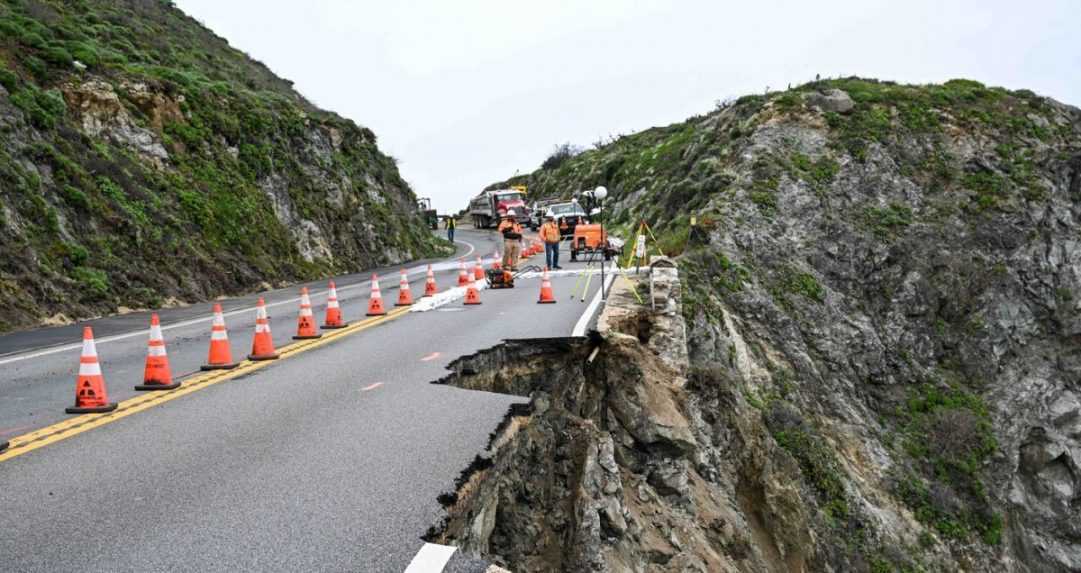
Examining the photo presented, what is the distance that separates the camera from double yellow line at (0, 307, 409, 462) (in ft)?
21.6

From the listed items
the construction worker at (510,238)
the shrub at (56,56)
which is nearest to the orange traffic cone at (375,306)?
the construction worker at (510,238)

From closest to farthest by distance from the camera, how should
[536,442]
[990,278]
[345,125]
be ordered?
[536,442]
[990,278]
[345,125]

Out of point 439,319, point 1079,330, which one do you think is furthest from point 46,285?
point 1079,330

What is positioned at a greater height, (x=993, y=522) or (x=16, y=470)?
(x=16, y=470)

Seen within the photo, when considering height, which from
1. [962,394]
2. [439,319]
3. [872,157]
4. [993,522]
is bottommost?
[993,522]

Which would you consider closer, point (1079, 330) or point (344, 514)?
point (344, 514)

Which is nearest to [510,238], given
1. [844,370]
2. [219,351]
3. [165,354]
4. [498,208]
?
[844,370]

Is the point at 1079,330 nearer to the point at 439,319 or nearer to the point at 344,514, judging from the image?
the point at 439,319

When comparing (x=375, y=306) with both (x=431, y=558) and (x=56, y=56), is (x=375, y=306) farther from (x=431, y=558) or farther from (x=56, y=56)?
(x=56, y=56)

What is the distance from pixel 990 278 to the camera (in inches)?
1174

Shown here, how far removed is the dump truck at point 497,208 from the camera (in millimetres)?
62781

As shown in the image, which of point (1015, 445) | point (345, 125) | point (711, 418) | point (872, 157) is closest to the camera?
point (711, 418)

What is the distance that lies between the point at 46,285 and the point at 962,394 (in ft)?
80.8

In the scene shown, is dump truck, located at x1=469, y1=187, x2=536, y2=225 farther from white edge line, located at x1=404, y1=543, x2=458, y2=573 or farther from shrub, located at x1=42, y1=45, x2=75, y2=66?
white edge line, located at x1=404, y1=543, x2=458, y2=573
